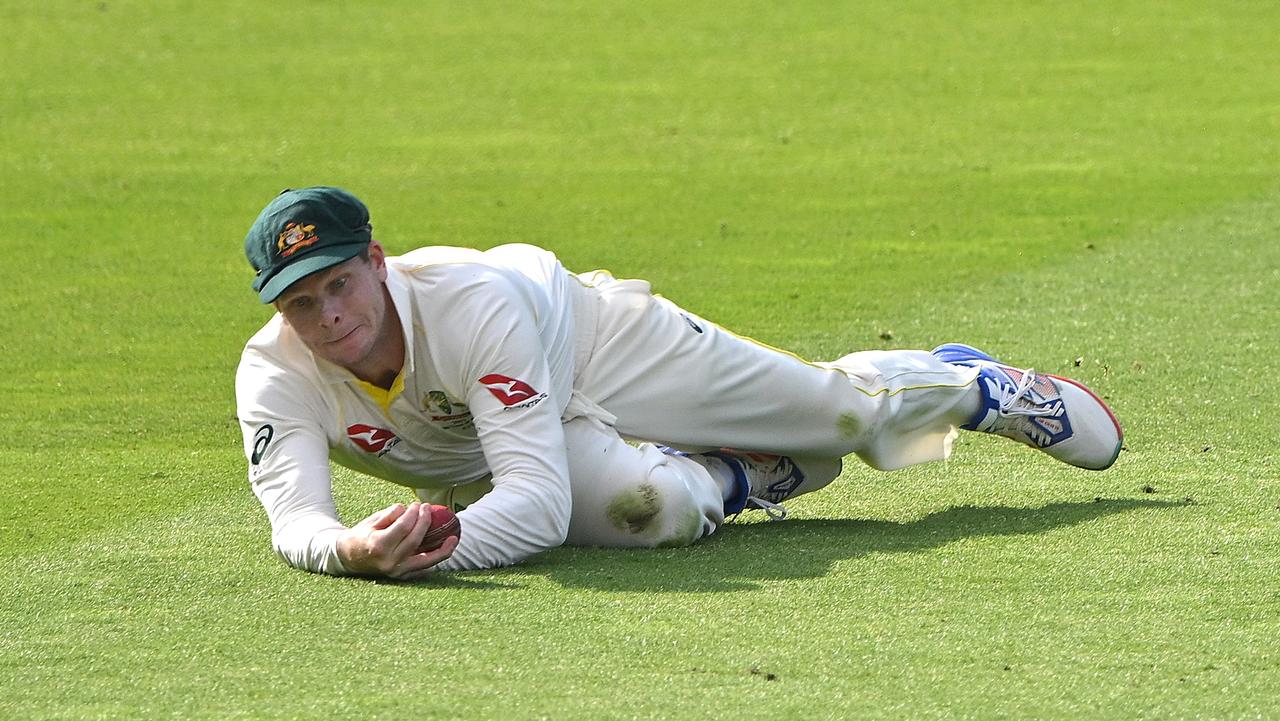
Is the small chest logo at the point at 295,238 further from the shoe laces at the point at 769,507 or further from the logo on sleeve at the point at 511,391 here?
the shoe laces at the point at 769,507

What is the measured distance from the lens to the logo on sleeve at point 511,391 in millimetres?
4387

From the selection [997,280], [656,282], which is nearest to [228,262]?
[656,282]

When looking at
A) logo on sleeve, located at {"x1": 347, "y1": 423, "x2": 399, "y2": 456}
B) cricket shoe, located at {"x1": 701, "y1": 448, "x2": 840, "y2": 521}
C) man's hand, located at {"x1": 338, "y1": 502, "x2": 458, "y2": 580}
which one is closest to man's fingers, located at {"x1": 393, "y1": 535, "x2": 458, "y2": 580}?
man's hand, located at {"x1": 338, "y1": 502, "x2": 458, "y2": 580}

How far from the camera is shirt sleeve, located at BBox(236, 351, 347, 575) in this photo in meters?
4.45

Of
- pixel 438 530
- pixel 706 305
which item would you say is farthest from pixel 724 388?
pixel 706 305

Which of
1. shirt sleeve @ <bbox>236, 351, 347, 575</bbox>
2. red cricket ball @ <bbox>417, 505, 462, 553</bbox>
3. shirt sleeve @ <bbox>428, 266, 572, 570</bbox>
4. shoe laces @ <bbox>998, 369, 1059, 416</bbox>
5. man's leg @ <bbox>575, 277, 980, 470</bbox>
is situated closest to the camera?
red cricket ball @ <bbox>417, 505, 462, 553</bbox>

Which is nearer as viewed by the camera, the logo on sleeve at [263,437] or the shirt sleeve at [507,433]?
the shirt sleeve at [507,433]

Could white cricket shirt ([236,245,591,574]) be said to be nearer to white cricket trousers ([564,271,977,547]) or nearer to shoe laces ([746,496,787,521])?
white cricket trousers ([564,271,977,547])

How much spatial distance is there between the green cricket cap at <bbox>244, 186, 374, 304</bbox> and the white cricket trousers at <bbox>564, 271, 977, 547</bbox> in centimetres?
83

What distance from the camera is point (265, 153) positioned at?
11.9 meters

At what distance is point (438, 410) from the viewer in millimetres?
4574

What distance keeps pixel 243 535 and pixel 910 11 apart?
1189cm

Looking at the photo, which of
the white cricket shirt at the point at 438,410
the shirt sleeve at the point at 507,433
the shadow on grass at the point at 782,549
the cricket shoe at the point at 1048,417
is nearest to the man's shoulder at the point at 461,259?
the white cricket shirt at the point at 438,410

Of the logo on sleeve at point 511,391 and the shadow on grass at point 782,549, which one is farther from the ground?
the logo on sleeve at point 511,391
